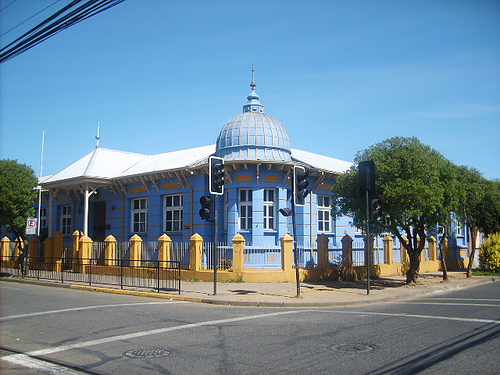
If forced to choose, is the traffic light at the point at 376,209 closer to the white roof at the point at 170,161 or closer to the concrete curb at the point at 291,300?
the concrete curb at the point at 291,300

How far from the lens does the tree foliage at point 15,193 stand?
23.0 m

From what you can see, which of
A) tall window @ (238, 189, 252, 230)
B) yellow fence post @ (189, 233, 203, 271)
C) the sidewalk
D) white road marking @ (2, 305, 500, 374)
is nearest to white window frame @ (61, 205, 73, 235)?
the sidewalk

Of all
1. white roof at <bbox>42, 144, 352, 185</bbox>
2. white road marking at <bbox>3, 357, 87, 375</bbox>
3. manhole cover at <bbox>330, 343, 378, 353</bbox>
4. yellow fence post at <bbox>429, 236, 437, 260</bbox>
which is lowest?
white road marking at <bbox>3, 357, 87, 375</bbox>

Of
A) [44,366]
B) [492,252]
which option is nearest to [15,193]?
[44,366]

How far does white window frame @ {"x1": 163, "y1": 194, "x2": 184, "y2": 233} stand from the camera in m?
24.2

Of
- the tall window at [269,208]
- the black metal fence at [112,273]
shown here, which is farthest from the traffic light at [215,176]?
the tall window at [269,208]

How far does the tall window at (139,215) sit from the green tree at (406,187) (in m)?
11.8

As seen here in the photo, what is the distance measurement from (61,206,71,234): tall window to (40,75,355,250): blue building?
65 mm

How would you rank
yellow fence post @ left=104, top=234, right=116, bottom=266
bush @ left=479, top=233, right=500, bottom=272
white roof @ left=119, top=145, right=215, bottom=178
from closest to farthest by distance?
yellow fence post @ left=104, top=234, right=116, bottom=266
white roof @ left=119, top=145, right=215, bottom=178
bush @ left=479, top=233, right=500, bottom=272

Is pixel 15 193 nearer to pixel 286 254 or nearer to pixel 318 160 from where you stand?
pixel 286 254

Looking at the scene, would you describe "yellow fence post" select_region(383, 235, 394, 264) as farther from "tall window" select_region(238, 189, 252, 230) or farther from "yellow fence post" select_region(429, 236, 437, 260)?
"tall window" select_region(238, 189, 252, 230)

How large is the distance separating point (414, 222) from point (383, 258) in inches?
298

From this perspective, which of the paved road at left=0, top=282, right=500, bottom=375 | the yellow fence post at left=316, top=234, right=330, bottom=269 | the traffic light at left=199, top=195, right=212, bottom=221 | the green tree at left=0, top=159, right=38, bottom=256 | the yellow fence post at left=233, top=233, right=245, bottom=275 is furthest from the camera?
the green tree at left=0, top=159, right=38, bottom=256

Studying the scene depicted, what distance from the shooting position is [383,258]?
2533 centimetres
